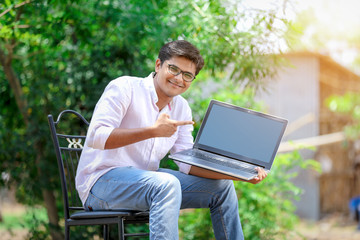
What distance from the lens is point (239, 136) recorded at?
2488 mm

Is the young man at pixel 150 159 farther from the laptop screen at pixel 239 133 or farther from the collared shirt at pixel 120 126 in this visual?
the laptop screen at pixel 239 133

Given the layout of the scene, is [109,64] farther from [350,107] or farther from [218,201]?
[350,107]

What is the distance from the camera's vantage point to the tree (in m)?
3.55

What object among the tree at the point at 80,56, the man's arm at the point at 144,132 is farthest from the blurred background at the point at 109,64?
the man's arm at the point at 144,132

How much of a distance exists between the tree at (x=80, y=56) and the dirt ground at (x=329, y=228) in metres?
2.33

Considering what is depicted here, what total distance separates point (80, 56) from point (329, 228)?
5.47 meters

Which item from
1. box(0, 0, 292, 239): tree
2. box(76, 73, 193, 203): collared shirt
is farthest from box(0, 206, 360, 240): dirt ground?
box(76, 73, 193, 203): collared shirt

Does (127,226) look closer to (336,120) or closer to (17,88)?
(17,88)

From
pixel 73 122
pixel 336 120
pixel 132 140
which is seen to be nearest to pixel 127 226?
pixel 73 122

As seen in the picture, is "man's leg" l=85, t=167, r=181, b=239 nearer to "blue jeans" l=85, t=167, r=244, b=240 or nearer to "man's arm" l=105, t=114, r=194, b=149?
"blue jeans" l=85, t=167, r=244, b=240

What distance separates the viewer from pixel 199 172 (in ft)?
7.73

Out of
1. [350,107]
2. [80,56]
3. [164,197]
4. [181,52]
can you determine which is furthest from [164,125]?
[350,107]

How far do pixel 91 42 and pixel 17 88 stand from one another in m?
0.77

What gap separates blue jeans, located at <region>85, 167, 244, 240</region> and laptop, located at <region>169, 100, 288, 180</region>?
17cm
